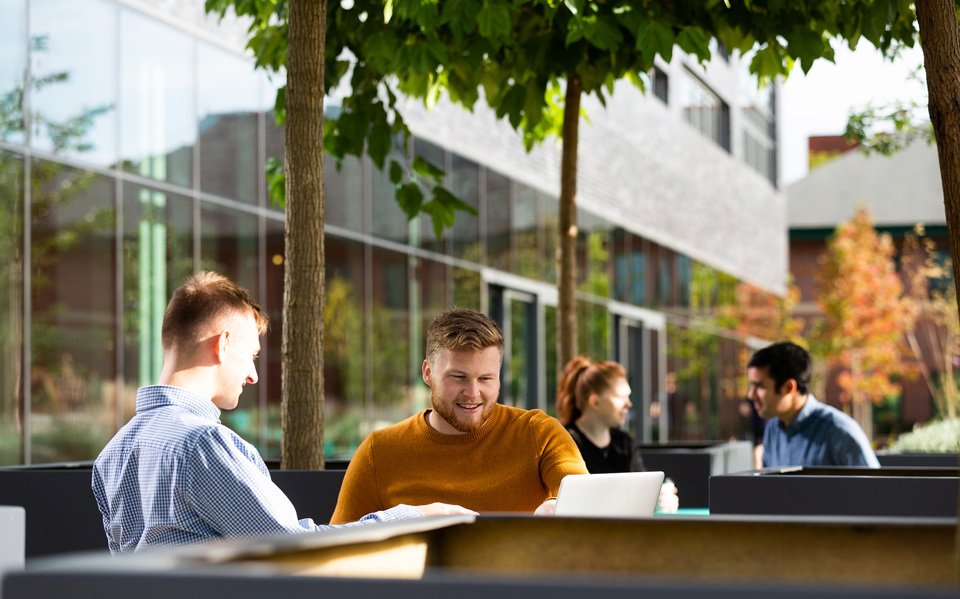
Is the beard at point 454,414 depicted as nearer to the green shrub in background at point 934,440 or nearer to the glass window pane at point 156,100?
the glass window pane at point 156,100

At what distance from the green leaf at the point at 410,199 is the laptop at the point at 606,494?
3973 millimetres

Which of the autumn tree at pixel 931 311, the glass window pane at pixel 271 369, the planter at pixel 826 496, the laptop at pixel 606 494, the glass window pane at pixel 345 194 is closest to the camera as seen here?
the laptop at pixel 606 494

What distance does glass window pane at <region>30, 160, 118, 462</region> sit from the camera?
1020 centimetres

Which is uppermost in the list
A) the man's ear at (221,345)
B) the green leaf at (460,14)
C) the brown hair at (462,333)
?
the green leaf at (460,14)

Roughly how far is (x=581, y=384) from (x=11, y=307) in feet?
13.2

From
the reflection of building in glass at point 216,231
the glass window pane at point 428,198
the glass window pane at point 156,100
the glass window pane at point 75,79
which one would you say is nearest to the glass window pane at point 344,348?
the reflection of building in glass at point 216,231

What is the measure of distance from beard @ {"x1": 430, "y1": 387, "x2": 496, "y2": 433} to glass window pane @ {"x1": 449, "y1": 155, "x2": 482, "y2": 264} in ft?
41.4

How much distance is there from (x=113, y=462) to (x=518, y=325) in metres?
16.2

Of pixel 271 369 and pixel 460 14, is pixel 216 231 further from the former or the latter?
pixel 460 14

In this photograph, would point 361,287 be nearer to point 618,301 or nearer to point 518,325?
point 518,325

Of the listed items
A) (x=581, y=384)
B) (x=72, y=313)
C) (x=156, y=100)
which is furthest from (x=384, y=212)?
(x=581, y=384)

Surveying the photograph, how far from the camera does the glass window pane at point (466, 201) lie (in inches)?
709

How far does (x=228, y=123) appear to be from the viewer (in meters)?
13.1

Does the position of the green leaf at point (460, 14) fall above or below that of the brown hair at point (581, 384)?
above
